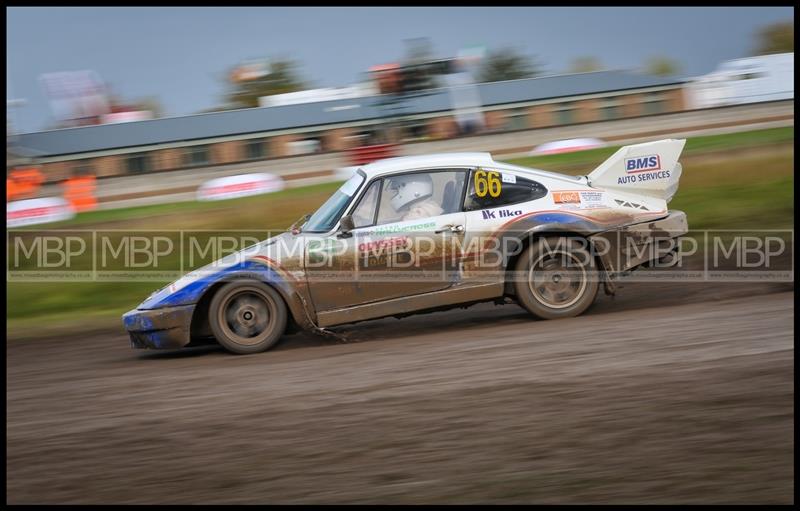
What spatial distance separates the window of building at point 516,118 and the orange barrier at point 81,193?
22.6 meters

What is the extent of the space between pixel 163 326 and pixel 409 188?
2.51 metres

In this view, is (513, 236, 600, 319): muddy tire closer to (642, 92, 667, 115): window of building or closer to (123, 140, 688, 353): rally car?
(123, 140, 688, 353): rally car

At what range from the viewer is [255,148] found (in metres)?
39.0

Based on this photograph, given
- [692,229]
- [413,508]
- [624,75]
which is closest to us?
[413,508]

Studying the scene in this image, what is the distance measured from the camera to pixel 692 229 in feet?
38.2

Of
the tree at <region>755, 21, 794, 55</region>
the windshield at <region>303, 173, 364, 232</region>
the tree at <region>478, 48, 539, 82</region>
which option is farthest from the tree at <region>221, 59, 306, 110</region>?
the windshield at <region>303, 173, 364, 232</region>

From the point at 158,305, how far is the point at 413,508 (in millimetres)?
4203

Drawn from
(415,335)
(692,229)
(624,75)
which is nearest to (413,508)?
(415,335)

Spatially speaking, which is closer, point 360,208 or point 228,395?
point 228,395

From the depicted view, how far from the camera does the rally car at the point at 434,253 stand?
288 inches

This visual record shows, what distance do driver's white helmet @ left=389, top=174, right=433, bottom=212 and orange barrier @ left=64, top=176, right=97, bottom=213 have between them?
15.3 metres

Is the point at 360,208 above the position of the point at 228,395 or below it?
above

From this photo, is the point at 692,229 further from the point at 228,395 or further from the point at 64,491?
the point at 64,491

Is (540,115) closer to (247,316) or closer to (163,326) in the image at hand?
(247,316)
